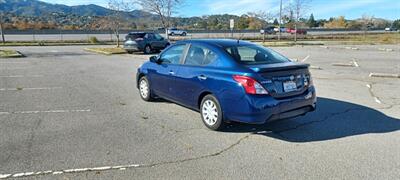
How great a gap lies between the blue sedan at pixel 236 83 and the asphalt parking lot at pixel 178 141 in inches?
15.4

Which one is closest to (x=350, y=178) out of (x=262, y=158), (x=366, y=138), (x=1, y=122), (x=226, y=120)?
(x=262, y=158)

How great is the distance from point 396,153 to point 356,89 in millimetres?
5298

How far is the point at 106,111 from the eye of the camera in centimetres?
680

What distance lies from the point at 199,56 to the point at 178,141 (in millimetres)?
1688

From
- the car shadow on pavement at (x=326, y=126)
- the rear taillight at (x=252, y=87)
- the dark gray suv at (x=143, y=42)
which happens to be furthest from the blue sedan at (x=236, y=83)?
the dark gray suv at (x=143, y=42)

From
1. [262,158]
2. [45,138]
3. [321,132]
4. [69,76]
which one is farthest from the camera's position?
[69,76]

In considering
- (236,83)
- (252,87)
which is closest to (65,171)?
(236,83)

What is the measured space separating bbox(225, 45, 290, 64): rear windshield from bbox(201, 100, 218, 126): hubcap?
0.86m

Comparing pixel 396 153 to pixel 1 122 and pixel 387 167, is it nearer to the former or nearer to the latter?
pixel 387 167

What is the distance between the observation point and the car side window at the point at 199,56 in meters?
5.73

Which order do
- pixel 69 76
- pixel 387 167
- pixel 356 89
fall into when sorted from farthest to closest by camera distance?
1. pixel 69 76
2. pixel 356 89
3. pixel 387 167

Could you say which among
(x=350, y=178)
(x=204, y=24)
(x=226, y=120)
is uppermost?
(x=204, y=24)

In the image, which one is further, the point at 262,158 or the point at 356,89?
the point at 356,89

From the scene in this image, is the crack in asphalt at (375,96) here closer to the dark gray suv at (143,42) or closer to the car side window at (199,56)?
the car side window at (199,56)
